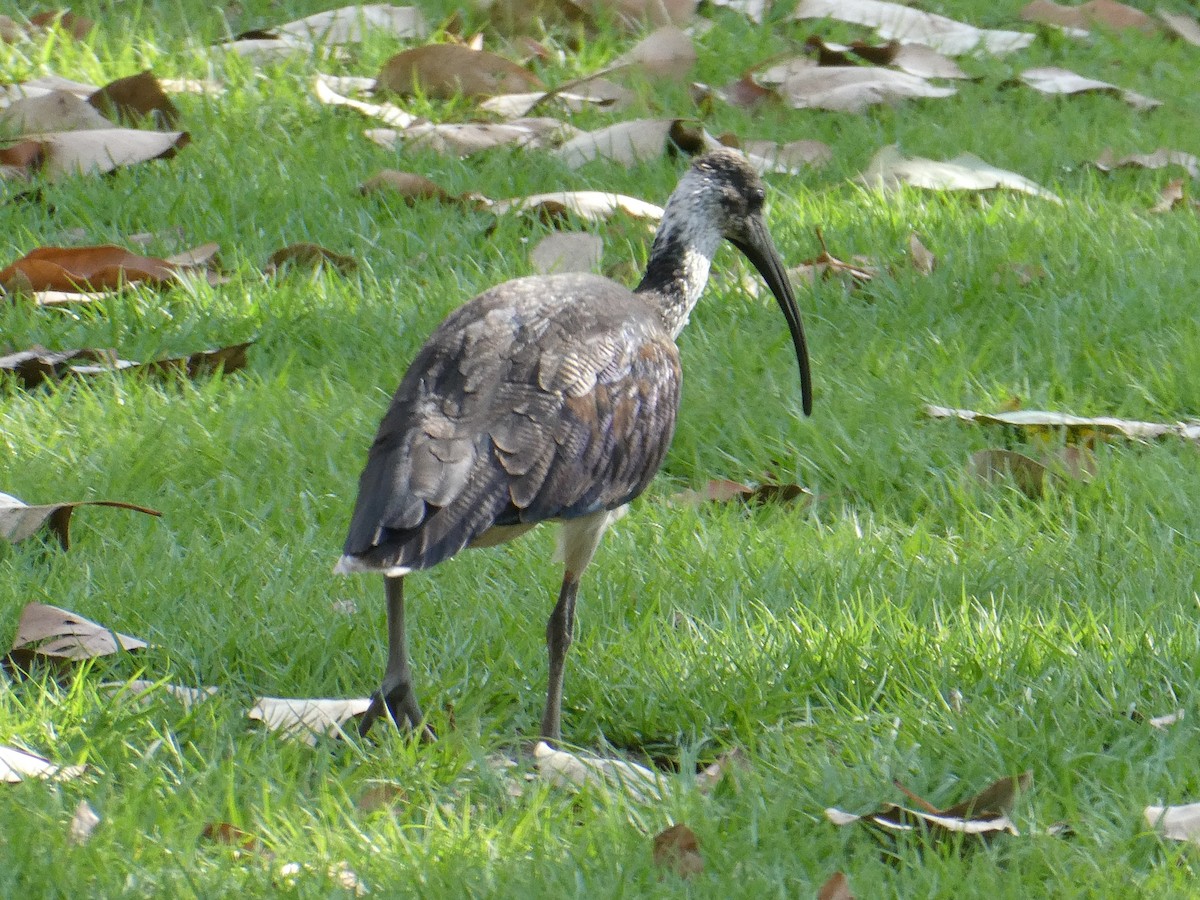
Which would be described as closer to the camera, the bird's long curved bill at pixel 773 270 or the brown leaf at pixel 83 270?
the bird's long curved bill at pixel 773 270

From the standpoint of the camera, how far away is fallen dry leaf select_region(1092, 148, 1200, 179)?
754 centimetres

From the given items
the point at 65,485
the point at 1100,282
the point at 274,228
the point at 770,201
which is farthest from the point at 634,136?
the point at 65,485

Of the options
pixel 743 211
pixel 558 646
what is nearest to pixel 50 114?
pixel 743 211

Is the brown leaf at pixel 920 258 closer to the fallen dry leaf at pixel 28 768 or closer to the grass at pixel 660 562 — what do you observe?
the grass at pixel 660 562

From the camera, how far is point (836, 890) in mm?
3238

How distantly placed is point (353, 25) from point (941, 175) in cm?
301

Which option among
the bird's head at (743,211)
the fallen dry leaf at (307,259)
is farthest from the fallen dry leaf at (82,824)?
the fallen dry leaf at (307,259)

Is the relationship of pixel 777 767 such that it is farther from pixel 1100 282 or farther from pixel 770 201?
pixel 770 201

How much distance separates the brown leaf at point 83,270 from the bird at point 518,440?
2.08 meters

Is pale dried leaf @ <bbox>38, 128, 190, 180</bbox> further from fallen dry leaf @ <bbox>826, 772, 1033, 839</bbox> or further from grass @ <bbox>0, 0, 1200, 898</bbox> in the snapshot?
fallen dry leaf @ <bbox>826, 772, 1033, 839</bbox>

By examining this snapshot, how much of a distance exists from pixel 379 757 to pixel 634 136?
4.22 meters

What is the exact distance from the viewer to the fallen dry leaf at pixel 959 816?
3463 millimetres

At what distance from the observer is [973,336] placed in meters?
6.07

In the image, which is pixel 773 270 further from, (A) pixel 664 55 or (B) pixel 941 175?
(A) pixel 664 55
